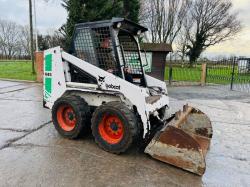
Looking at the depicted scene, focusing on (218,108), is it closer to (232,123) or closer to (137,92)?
(232,123)

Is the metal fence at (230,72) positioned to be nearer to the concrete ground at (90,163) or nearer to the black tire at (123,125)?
the concrete ground at (90,163)

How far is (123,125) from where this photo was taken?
4180 millimetres

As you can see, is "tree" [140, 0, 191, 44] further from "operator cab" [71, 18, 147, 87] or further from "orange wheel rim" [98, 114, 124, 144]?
"orange wheel rim" [98, 114, 124, 144]

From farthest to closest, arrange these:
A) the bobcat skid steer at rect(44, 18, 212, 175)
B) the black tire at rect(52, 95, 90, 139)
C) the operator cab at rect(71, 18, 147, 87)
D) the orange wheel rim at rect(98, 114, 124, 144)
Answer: the black tire at rect(52, 95, 90, 139) → the operator cab at rect(71, 18, 147, 87) → the orange wheel rim at rect(98, 114, 124, 144) → the bobcat skid steer at rect(44, 18, 212, 175)

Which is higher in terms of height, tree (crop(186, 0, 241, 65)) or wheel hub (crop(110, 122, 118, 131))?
tree (crop(186, 0, 241, 65))

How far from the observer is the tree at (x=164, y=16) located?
121ft

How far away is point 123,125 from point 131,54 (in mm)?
2230

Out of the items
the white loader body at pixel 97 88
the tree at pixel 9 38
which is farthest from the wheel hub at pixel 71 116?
the tree at pixel 9 38

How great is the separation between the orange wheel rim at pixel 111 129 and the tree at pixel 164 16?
3366 cm

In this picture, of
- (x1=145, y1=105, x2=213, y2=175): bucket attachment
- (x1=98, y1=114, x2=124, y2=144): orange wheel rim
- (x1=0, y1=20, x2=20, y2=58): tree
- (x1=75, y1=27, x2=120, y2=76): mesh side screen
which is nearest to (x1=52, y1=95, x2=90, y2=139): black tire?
(x1=98, y1=114, x2=124, y2=144): orange wheel rim

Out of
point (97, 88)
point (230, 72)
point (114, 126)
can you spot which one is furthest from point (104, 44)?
point (230, 72)

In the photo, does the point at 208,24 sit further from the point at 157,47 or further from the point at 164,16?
the point at 157,47

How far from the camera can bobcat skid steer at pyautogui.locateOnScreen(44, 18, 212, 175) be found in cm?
390

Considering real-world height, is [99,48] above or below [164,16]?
below
